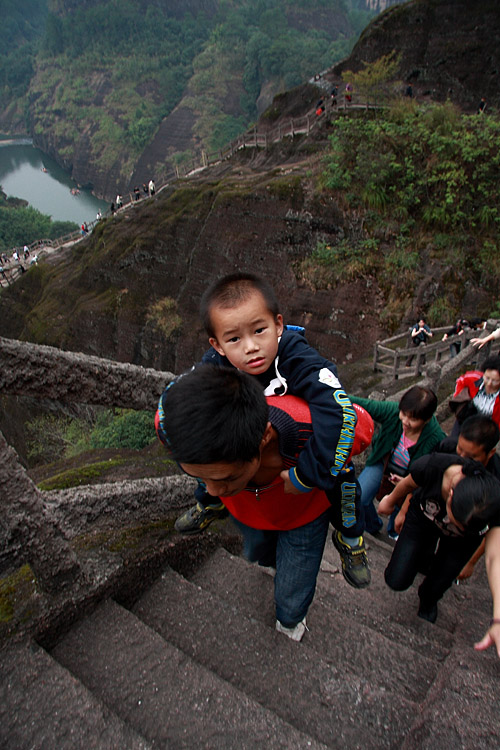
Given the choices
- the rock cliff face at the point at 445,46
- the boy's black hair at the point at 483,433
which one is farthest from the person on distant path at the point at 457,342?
the rock cliff face at the point at 445,46

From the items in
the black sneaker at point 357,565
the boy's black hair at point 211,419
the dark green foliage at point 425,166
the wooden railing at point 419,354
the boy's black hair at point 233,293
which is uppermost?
the dark green foliage at point 425,166

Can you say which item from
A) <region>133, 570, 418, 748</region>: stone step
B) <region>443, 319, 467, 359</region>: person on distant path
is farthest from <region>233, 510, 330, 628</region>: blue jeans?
<region>443, 319, 467, 359</region>: person on distant path

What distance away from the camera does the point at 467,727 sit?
5.05 feet

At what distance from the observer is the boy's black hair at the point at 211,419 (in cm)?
134

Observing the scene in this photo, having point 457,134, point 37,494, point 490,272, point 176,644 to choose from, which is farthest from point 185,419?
point 457,134

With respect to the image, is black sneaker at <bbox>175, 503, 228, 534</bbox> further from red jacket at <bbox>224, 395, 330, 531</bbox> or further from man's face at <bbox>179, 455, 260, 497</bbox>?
man's face at <bbox>179, 455, 260, 497</bbox>

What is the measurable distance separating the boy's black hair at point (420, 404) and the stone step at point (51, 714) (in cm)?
241

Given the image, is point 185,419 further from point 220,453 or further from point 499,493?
point 499,493

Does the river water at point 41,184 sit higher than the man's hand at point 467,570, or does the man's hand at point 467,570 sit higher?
the river water at point 41,184

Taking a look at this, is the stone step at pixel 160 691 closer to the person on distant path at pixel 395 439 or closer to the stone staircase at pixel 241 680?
the stone staircase at pixel 241 680

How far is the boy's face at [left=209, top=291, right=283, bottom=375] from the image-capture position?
194 centimetres

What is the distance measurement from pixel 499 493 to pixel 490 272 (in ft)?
36.8

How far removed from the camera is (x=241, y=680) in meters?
1.92

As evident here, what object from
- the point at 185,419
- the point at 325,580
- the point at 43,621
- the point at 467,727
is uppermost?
the point at 185,419
